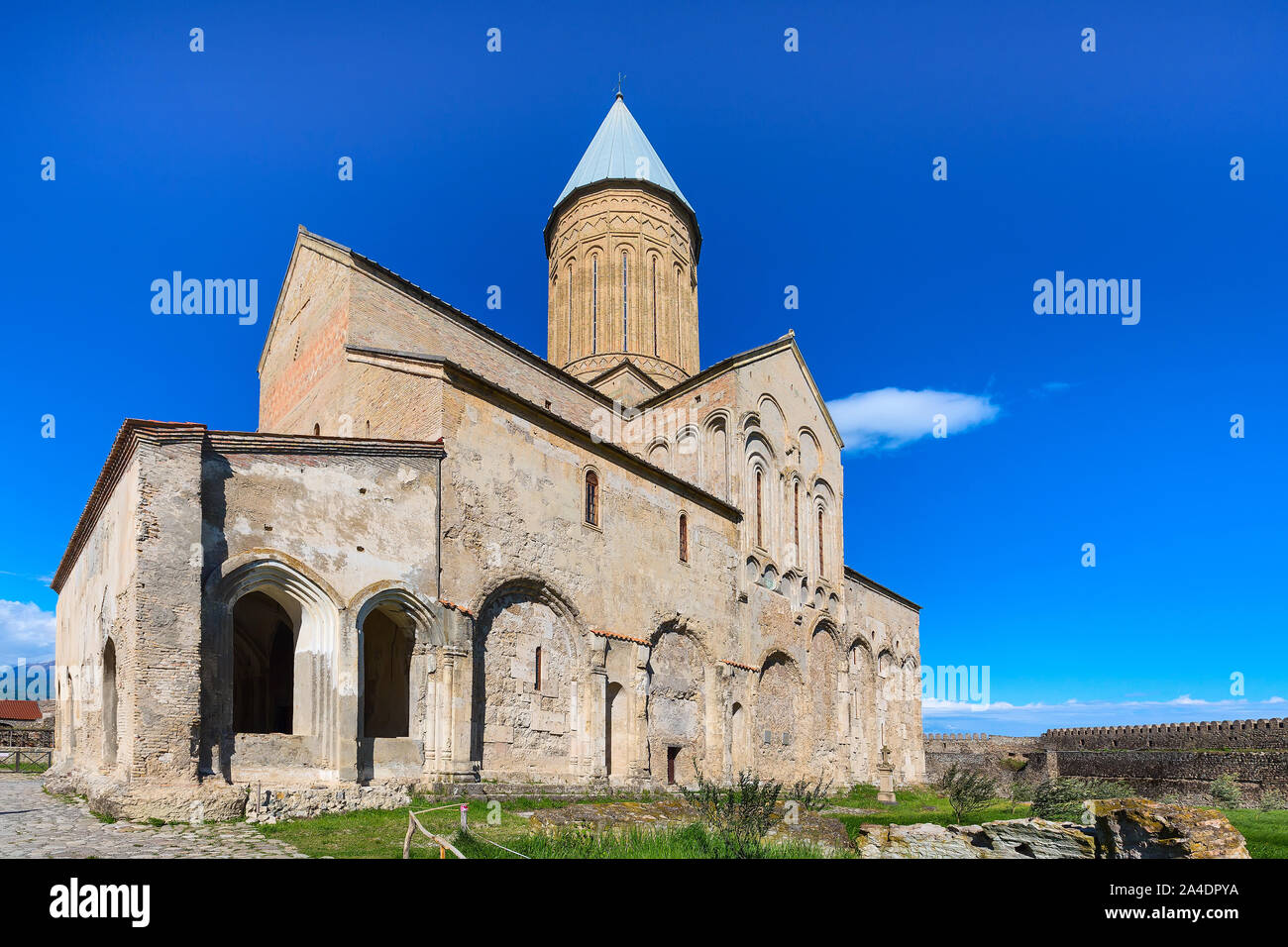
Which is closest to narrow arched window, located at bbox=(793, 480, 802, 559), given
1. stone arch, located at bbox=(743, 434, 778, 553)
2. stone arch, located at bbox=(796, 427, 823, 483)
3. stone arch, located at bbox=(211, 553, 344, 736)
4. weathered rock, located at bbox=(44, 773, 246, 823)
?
stone arch, located at bbox=(796, 427, 823, 483)

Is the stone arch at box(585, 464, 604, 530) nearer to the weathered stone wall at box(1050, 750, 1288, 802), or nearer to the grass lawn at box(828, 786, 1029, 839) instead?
the grass lawn at box(828, 786, 1029, 839)

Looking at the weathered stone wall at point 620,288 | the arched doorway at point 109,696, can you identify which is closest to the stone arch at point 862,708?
the weathered stone wall at point 620,288

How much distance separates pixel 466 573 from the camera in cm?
1554

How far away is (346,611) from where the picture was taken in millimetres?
13914

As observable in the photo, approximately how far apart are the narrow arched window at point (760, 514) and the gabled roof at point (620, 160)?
12.5m

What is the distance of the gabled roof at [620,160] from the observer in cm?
3147

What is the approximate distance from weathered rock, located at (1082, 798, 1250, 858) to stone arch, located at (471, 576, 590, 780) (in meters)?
10.2

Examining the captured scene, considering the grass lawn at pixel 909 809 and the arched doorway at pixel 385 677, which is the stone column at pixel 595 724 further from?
the grass lawn at pixel 909 809

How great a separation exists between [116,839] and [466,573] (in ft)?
22.2

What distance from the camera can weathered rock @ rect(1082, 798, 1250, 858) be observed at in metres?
7.19

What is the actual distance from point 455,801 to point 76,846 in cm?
572

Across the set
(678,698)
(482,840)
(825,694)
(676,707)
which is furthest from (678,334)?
(482,840)

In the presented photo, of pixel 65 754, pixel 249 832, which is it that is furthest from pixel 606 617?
pixel 65 754
